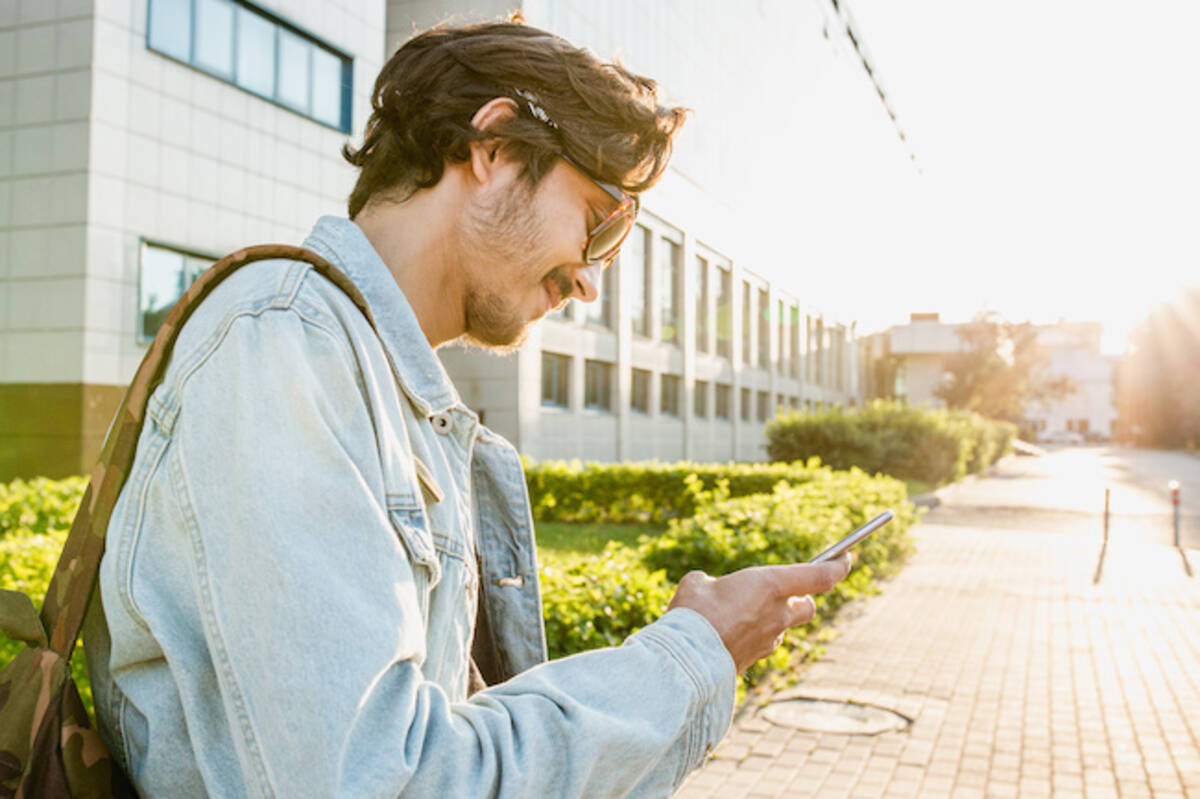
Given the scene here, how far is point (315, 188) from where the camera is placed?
18.8m

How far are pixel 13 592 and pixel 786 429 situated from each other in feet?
79.1

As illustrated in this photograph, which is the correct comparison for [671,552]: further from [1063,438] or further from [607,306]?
[1063,438]

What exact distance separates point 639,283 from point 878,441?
36.6 ft

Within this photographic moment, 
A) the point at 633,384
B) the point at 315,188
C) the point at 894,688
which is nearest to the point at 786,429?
the point at 633,384

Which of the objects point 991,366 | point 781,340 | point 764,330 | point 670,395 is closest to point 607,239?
point 670,395

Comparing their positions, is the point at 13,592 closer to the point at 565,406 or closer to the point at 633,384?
the point at 565,406

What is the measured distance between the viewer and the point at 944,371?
6259 cm

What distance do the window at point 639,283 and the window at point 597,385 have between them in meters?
2.42

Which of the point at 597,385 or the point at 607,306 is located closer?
the point at 597,385

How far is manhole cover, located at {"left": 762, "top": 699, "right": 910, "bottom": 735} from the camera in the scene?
5.65 metres

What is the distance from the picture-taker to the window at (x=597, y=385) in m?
29.6

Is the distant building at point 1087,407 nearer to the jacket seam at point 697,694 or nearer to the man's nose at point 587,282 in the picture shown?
the man's nose at point 587,282

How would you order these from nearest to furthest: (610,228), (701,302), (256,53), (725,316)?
(610,228) < (256,53) < (701,302) < (725,316)

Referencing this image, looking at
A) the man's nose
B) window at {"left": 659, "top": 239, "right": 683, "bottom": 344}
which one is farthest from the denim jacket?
window at {"left": 659, "top": 239, "right": 683, "bottom": 344}
